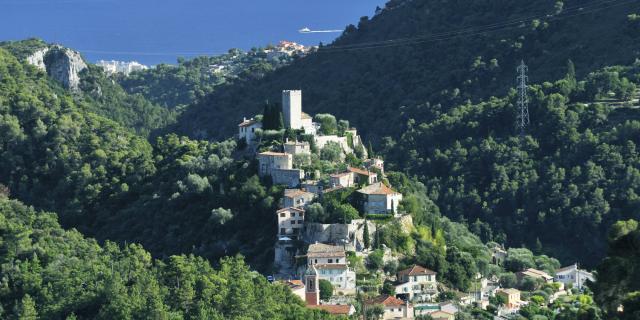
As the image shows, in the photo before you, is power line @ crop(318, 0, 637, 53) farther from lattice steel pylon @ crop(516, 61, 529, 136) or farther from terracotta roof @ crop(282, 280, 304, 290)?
terracotta roof @ crop(282, 280, 304, 290)

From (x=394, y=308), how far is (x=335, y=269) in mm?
2642

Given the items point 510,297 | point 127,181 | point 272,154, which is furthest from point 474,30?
point 510,297

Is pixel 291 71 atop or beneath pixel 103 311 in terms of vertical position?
atop

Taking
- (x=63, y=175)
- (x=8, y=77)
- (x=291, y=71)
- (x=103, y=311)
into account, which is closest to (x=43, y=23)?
(x=291, y=71)

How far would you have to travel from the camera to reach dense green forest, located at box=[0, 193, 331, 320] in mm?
42625

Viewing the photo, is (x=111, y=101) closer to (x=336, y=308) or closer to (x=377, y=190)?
(x=377, y=190)

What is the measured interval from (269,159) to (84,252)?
9.02 metres

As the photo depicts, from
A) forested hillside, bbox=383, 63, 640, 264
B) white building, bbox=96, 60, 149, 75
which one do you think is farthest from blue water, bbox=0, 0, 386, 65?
forested hillside, bbox=383, 63, 640, 264

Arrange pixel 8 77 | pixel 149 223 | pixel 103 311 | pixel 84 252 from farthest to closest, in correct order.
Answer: pixel 8 77
pixel 149 223
pixel 84 252
pixel 103 311

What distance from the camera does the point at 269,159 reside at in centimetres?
5506

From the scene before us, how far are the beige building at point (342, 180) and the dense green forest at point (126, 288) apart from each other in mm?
5898

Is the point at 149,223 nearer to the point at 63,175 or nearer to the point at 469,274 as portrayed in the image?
the point at 63,175

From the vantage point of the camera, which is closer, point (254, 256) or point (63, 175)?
point (254, 256)

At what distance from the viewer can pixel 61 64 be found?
94.9 m
